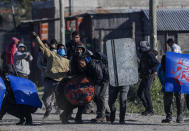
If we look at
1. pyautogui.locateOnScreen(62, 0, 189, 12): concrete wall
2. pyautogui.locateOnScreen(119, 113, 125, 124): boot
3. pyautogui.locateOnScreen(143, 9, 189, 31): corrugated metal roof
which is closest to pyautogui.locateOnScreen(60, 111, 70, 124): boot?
pyautogui.locateOnScreen(119, 113, 125, 124): boot

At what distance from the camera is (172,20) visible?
2125 centimetres

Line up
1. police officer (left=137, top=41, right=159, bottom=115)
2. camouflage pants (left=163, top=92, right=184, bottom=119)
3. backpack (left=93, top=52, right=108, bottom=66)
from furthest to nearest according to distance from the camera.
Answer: police officer (left=137, top=41, right=159, bottom=115), camouflage pants (left=163, top=92, right=184, bottom=119), backpack (left=93, top=52, right=108, bottom=66)

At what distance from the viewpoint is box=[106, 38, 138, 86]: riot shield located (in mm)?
9781

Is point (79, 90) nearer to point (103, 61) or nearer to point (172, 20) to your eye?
point (103, 61)

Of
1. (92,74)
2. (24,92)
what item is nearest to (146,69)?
(92,74)

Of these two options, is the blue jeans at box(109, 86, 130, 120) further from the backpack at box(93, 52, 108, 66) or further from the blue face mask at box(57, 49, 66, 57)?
the blue face mask at box(57, 49, 66, 57)

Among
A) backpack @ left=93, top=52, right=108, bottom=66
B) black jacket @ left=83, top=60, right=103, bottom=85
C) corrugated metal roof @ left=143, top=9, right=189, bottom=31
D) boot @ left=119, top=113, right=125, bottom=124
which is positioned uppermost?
backpack @ left=93, top=52, right=108, bottom=66

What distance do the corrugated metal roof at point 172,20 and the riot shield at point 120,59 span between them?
1108cm

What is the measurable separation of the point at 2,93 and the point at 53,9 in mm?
13659

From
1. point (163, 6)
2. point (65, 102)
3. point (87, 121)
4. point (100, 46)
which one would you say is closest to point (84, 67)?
point (65, 102)

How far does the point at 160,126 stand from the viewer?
378 inches

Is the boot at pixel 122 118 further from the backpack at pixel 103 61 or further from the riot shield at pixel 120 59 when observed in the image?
the backpack at pixel 103 61

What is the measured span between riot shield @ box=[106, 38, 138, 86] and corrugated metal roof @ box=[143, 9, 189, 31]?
1108 centimetres

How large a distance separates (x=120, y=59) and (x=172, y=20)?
11.9 m
